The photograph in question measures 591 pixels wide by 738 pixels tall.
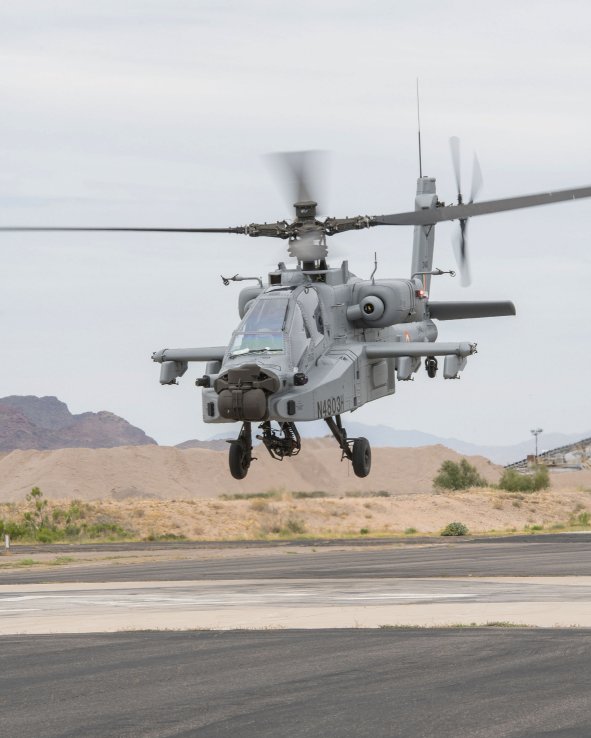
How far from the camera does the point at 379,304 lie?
34.5 m

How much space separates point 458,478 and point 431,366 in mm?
90504

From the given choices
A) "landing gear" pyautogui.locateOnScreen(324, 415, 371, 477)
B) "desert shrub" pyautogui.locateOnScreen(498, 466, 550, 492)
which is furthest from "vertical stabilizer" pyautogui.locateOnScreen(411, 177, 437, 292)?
"desert shrub" pyautogui.locateOnScreen(498, 466, 550, 492)

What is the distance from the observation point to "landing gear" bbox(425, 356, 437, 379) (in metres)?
34.5

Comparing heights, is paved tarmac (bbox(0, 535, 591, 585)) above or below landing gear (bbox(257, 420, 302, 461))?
below

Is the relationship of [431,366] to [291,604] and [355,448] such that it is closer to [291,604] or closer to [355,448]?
[355,448]

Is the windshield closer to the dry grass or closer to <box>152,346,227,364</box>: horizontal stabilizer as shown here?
<box>152,346,227,364</box>: horizontal stabilizer

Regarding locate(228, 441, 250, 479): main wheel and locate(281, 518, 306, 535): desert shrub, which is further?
locate(281, 518, 306, 535): desert shrub

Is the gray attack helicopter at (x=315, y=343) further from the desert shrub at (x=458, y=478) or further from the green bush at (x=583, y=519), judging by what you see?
the desert shrub at (x=458, y=478)

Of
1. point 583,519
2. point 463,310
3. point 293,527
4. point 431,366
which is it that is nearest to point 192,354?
point 431,366

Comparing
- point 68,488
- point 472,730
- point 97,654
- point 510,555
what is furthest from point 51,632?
point 68,488

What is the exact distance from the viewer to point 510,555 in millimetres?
46938

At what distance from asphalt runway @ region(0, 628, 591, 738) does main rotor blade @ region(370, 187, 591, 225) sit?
11.3m

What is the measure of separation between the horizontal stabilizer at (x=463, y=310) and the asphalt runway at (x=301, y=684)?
16151 millimetres

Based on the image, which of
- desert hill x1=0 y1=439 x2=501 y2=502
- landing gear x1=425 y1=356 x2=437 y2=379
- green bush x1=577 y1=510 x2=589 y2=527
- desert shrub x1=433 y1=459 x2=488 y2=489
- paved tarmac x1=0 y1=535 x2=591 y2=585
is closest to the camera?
landing gear x1=425 y1=356 x2=437 y2=379
